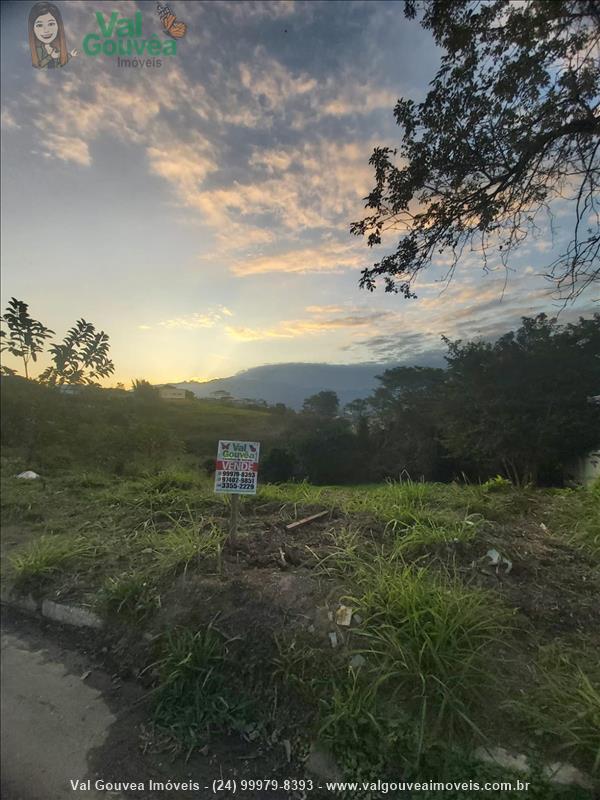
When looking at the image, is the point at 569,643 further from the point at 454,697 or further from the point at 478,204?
the point at 478,204

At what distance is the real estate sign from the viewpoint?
7.91ft

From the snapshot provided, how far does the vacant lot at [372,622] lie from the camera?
4.76 ft

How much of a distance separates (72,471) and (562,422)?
16.3 feet

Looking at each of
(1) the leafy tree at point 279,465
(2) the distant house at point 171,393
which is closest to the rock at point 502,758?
(1) the leafy tree at point 279,465

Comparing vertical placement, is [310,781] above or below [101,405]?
below

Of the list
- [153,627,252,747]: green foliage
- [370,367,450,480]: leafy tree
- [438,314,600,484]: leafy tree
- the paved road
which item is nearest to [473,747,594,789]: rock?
[153,627,252,747]: green foliage

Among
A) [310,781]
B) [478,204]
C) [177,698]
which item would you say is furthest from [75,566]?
[478,204]

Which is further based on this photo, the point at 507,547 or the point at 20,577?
the point at 20,577

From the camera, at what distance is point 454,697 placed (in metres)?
1.49

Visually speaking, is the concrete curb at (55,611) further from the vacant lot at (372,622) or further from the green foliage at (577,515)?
the green foliage at (577,515)

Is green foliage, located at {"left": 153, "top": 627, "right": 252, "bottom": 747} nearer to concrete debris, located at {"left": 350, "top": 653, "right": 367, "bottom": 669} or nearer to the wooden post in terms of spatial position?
concrete debris, located at {"left": 350, "top": 653, "right": 367, "bottom": 669}

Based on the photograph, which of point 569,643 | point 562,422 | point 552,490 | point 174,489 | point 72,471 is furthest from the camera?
point 72,471

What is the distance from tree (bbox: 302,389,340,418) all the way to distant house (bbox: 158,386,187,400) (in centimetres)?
116

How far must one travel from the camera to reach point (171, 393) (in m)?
3.62
